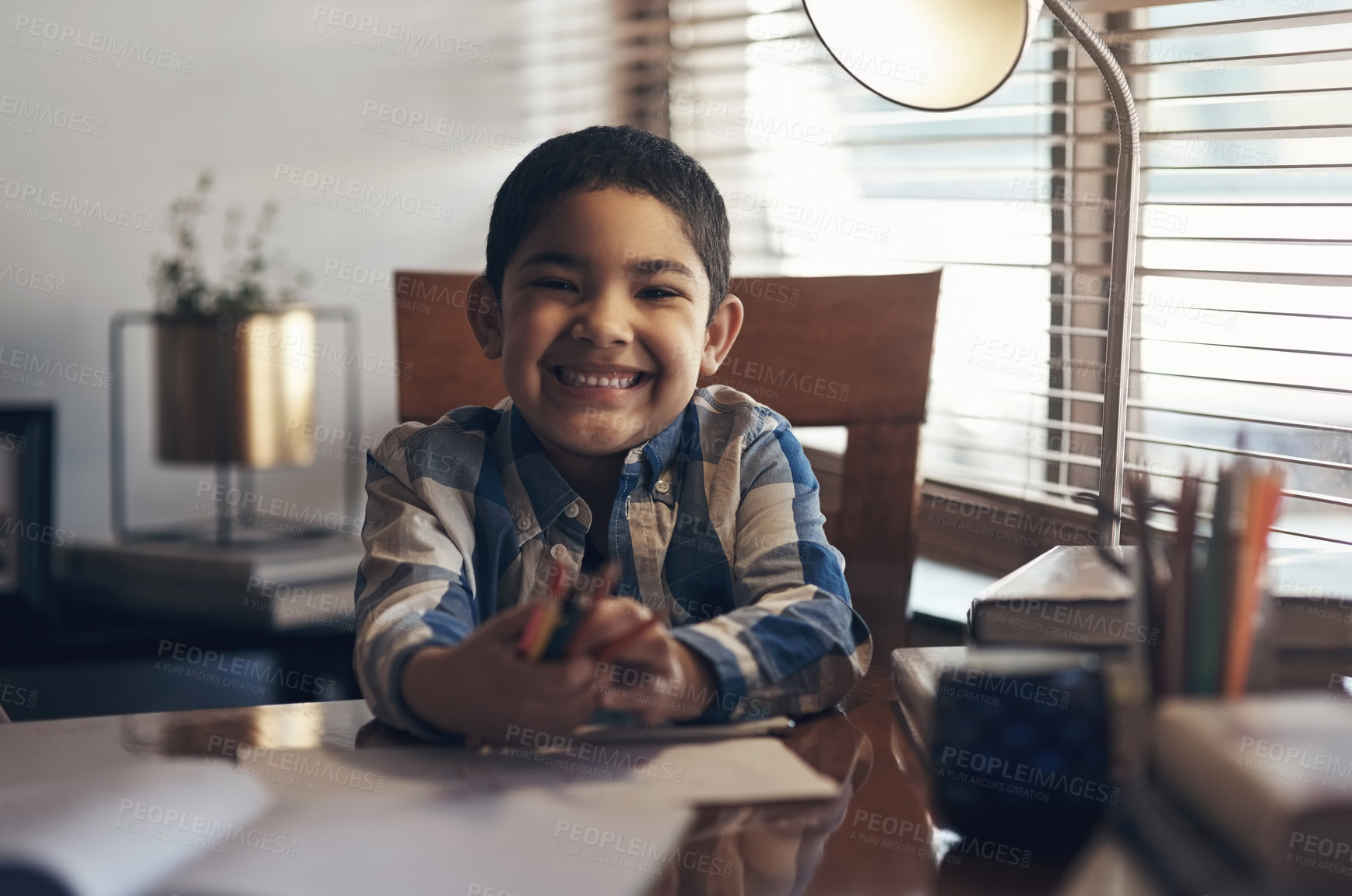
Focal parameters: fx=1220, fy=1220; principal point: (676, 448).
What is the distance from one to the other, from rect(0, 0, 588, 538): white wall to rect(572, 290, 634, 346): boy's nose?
1502 millimetres

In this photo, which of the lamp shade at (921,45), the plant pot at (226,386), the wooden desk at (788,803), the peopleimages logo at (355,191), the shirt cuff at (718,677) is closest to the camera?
the wooden desk at (788,803)

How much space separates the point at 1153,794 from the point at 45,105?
2188mm

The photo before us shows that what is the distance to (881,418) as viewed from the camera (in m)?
1.17

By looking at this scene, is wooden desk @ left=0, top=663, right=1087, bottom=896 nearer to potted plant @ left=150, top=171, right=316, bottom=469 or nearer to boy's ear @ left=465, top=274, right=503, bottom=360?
boy's ear @ left=465, top=274, right=503, bottom=360

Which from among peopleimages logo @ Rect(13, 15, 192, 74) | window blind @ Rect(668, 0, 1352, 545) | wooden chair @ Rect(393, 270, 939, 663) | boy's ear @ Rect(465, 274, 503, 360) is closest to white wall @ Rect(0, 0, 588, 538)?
peopleimages logo @ Rect(13, 15, 192, 74)

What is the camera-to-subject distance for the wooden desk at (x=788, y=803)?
0.48 m

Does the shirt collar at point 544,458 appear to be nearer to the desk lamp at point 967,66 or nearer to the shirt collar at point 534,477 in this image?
the shirt collar at point 534,477

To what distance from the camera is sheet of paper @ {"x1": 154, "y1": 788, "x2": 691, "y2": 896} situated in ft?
1.46

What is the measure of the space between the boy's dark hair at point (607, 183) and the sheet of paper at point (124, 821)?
0.50 meters

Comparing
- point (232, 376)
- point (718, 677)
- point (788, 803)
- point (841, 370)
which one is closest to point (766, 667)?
point (718, 677)

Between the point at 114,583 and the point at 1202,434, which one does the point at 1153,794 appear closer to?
the point at 1202,434

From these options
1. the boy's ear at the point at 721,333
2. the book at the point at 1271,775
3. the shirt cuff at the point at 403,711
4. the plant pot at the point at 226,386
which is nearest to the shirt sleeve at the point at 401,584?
the shirt cuff at the point at 403,711

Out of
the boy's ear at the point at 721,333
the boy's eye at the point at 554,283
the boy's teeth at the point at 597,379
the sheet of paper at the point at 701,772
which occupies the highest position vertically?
the boy's eye at the point at 554,283

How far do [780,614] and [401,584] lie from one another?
23 centimetres
